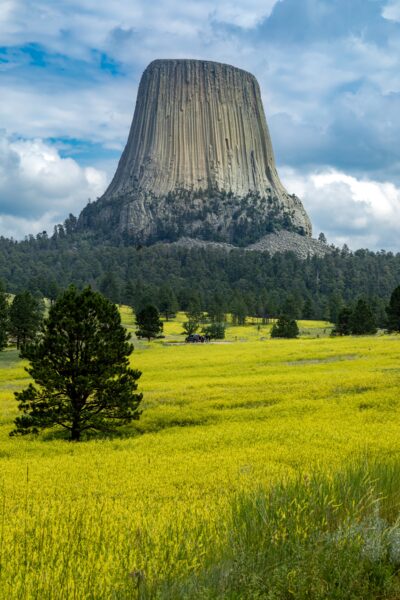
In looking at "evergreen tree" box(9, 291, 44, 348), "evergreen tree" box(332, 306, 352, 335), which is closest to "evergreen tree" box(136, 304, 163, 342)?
"evergreen tree" box(9, 291, 44, 348)

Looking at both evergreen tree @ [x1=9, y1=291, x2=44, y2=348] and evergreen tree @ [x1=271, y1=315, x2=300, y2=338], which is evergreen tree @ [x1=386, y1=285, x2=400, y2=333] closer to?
evergreen tree @ [x1=271, y1=315, x2=300, y2=338]

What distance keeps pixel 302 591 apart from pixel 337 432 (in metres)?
16.3

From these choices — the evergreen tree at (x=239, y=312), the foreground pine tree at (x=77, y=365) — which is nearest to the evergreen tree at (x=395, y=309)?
the evergreen tree at (x=239, y=312)

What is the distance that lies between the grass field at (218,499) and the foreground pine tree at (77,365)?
124 cm

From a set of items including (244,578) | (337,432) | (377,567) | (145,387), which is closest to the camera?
(244,578)

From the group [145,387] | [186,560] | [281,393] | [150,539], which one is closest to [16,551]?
[150,539]

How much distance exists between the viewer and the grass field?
22.1 ft

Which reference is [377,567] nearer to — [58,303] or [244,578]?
[244,578]

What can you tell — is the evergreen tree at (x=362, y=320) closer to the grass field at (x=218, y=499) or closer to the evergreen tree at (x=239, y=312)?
the evergreen tree at (x=239, y=312)

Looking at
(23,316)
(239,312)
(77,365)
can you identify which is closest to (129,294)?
(239,312)

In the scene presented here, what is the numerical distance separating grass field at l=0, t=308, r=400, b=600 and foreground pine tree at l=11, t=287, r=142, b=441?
1.24m

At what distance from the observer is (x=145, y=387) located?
40094mm

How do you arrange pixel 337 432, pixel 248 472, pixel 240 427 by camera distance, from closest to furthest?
1. pixel 248 472
2. pixel 337 432
3. pixel 240 427

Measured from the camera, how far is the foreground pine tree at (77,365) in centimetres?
2556
